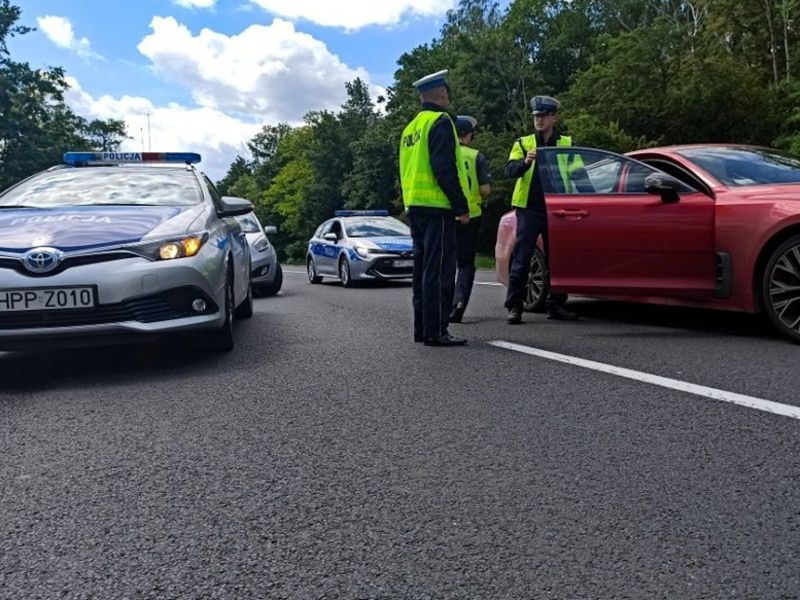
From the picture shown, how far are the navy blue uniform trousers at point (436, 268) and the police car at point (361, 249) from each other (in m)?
6.67

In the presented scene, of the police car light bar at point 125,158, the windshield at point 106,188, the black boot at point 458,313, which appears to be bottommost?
the black boot at point 458,313

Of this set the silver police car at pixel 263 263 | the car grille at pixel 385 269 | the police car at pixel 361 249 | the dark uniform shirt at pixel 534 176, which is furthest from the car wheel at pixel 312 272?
the dark uniform shirt at pixel 534 176

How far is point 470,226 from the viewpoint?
721cm

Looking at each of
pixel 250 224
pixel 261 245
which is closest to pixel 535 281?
pixel 261 245

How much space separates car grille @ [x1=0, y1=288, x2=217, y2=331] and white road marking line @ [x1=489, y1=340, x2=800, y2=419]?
2.21 metres

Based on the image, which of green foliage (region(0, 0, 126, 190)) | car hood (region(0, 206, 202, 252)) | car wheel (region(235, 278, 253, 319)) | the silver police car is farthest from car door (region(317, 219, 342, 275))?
green foliage (region(0, 0, 126, 190))

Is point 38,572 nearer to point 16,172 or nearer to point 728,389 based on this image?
point 728,389

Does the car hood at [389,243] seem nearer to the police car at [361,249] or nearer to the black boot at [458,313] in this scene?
the police car at [361,249]

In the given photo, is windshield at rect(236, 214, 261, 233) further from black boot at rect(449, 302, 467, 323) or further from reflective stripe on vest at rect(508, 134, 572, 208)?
reflective stripe on vest at rect(508, 134, 572, 208)

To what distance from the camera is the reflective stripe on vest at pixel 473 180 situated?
7.17 metres

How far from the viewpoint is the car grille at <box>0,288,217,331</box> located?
4.64 m

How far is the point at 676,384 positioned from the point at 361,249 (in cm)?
1017

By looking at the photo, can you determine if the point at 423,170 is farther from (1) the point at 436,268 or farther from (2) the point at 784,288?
(2) the point at 784,288

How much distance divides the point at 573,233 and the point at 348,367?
245 cm
